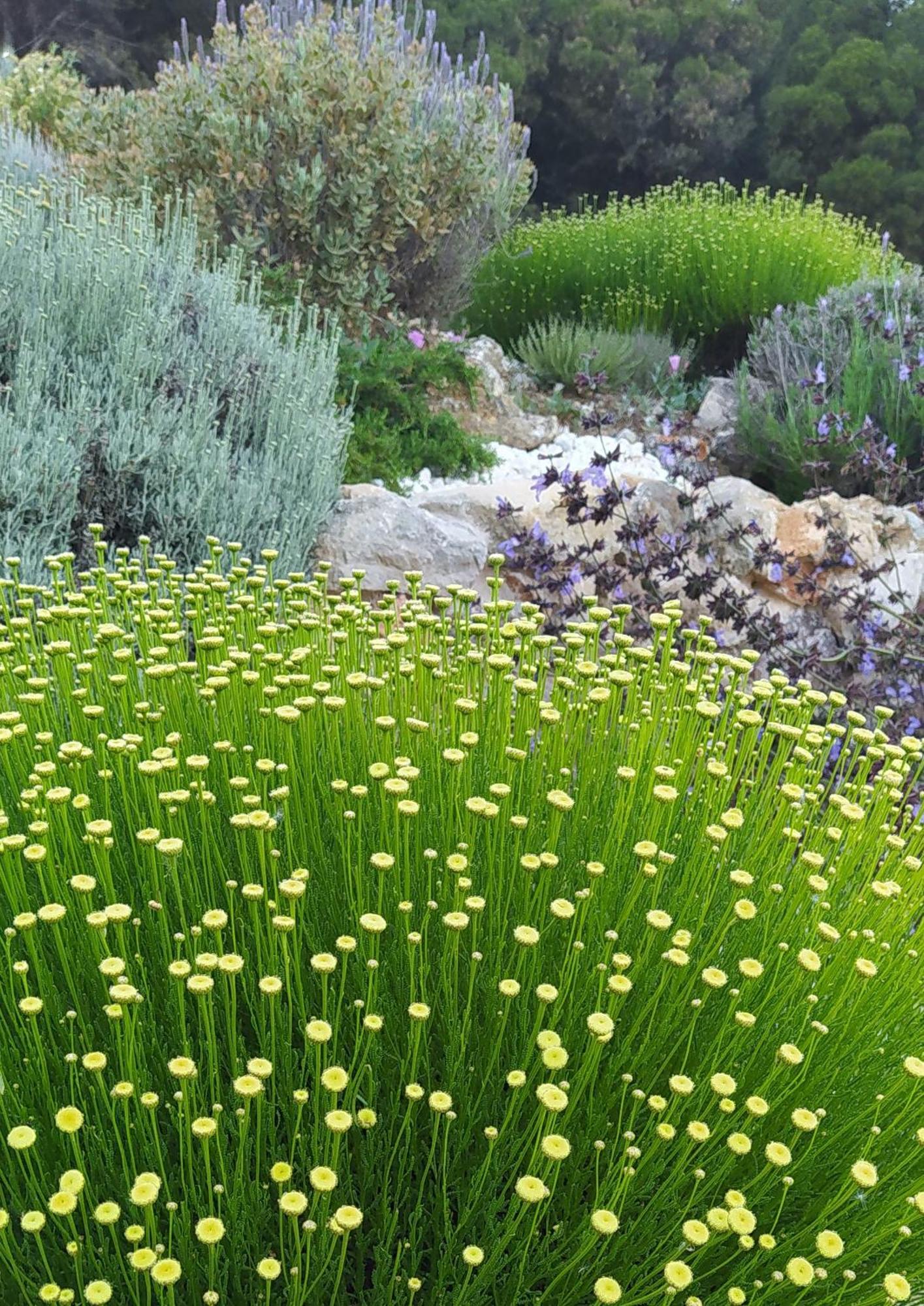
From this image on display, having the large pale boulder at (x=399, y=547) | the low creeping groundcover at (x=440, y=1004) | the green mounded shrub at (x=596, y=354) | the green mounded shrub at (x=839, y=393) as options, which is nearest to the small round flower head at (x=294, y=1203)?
the low creeping groundcover at (x=440, y=1004)

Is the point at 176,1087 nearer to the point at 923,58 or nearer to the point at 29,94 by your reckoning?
the point at 29,94

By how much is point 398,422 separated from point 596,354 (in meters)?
2.55

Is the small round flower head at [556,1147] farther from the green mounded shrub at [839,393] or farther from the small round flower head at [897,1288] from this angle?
the green mounded shrub at [839,393]

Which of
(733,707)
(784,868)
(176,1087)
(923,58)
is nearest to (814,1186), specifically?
(784,868)

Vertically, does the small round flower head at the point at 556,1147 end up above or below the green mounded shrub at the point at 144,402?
above

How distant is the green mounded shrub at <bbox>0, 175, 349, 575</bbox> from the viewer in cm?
422

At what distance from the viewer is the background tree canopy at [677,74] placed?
20812 millimetres

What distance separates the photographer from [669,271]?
378 inches

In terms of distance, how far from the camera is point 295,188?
6988 millimetres

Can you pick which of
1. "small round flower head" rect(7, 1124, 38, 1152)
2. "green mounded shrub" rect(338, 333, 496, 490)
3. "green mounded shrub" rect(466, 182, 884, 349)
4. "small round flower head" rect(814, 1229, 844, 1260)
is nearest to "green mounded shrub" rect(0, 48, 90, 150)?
"green mounded shrub" rect(466, 182, 884, 349)

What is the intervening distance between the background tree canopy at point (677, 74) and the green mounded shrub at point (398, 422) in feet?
54.3

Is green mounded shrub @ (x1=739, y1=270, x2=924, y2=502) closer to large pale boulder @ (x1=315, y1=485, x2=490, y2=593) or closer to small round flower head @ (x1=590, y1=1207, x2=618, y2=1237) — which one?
large pale boulder @ (x1=315, y1=485, x2=490, y2=593)

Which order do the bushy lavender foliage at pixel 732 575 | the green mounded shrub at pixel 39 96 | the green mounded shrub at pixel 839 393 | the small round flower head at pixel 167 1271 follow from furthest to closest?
1. the green mounded shrub at pixel 39 96
2. the green mounded shrub at pixel 839 393
3. the bushy lavender foliage at pixel 732 575
4. the small round flower head at pixel 167 1271

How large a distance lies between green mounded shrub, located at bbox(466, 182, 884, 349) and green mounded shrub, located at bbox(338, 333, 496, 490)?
3034 millimetres
